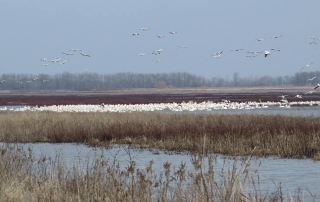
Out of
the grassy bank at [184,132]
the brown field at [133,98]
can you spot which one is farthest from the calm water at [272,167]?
the brown field at [133,98]

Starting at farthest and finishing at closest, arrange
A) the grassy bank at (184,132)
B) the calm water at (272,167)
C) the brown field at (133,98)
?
the brown field at (133,98)
the grassy bank at (184,132)
the calm water at (272,167)

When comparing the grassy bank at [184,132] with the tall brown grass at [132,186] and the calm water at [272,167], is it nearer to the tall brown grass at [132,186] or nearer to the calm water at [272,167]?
the calm water at [272,167]

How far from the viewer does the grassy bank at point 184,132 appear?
1540cm

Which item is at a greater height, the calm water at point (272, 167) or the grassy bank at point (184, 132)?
the grassy bank at point (184, 132)

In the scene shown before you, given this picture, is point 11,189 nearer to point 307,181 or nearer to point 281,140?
point 307,181

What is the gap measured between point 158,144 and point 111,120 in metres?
4.36

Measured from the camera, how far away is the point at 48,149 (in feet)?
56.8

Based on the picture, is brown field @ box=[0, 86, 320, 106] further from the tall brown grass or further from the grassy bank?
the tall brown grass

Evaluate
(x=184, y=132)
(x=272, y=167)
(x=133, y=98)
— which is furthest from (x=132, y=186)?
(x=133, y=98)

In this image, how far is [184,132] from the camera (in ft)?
58.9

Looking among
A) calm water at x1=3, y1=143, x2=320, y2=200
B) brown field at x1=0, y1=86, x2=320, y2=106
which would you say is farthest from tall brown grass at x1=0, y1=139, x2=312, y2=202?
brown field at x1=0, y1=86, x2=320, y2=106

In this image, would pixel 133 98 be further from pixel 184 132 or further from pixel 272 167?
pixel 272 167

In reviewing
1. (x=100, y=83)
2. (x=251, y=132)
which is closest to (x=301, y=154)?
(x=251, y=132)

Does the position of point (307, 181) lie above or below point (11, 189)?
below
